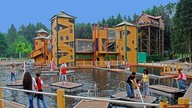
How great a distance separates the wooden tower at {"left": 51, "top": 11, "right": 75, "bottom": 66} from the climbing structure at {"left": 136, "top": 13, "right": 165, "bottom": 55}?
925 inches

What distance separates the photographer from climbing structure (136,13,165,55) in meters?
70.3

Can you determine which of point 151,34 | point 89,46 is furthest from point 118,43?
point 151,34

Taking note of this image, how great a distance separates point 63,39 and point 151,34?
2883 centimetres

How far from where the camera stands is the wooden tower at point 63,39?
53.0m

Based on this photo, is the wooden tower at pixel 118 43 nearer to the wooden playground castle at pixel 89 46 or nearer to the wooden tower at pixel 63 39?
the wooden playground castle at pixel 89 46

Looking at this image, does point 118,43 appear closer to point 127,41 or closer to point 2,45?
point 127,41

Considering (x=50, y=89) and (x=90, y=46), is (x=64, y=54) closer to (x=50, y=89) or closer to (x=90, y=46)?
(x=90, y=46)

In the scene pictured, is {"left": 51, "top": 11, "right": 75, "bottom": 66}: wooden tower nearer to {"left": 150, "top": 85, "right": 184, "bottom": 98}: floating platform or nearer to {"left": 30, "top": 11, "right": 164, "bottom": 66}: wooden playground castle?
{"left": 30, "top": 11, "right": 164, "bottom": 66}: wooden playground castle

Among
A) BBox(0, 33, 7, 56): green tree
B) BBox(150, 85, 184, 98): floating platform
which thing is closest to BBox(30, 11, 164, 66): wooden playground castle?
BBox(150, 85, 184, 98): floating platform

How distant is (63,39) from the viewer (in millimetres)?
53688

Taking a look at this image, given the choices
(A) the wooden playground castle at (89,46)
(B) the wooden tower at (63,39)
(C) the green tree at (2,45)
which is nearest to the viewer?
(B) the wooden tower at (63,39)

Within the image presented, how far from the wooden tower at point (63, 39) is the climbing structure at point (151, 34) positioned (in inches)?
925

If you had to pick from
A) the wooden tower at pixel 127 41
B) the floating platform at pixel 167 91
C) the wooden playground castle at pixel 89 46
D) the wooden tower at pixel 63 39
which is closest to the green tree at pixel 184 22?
the wooden tower at pixel 127 41

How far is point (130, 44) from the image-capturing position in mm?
60875
